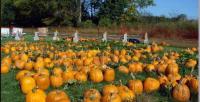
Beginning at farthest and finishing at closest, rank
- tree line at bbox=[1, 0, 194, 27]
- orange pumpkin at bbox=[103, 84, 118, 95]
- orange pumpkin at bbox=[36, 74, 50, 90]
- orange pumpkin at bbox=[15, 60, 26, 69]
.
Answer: tree line at bbox=[1, 0, 194, 27], orange pumpkin at bbox=[15, 60, 26, 69], orange pumpkin at bbox=[36, 74, 50, 90], orange pumpkin at bbox=[103, 84, 118, 95]

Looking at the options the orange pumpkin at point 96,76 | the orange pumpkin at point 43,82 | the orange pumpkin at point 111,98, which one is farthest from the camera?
the orange pumpkin at point 96,76

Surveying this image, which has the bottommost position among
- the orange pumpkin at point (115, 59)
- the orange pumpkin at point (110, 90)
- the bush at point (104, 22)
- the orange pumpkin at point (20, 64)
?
the bush at point (104, 22)

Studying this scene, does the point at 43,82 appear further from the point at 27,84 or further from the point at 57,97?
the point at 57,97

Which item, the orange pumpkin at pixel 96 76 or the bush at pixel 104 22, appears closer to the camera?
the orange pumpkin at pixel 96 76

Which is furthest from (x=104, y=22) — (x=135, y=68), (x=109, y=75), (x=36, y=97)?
(x=36, y=97)

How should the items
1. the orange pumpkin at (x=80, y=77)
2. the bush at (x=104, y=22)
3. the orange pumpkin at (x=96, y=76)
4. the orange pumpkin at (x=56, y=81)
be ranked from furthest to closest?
the bush at (x=104, y=22) < the orange pumpkin at (x=96, y=76) < the orange pumpkin at (x=80, y=77) < the orange pumpkin at (x=56, y=81)

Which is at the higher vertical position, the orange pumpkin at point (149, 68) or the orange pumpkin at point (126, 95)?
the orange pumpkin at point (126, 95)

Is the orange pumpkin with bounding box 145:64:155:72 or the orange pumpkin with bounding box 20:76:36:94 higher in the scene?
the orange pumpkin with bounding box 20:76:36:94

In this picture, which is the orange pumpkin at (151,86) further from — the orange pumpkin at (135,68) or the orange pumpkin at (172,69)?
the orange pumpkin at (135,68)

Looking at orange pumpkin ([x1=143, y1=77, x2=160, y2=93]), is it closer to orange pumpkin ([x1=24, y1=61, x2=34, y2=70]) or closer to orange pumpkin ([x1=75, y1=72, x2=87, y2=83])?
orange pumpkin ([x1=75, y1=72, x2=87, y2=83])

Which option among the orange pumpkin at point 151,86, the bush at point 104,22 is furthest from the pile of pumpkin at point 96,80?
the bush at point 104,22

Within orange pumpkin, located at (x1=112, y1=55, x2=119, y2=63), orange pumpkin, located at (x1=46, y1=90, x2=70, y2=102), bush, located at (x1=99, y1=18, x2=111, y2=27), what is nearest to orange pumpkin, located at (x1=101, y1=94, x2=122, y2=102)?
orange pumpkin, located at (x1=46, y1=90, x2=70, y2=102)

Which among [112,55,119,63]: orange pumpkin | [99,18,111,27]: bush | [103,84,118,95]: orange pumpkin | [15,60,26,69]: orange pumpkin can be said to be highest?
[103,84,118,95]: orange pumpkin

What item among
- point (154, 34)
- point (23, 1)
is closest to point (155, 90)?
point (154, 34)
